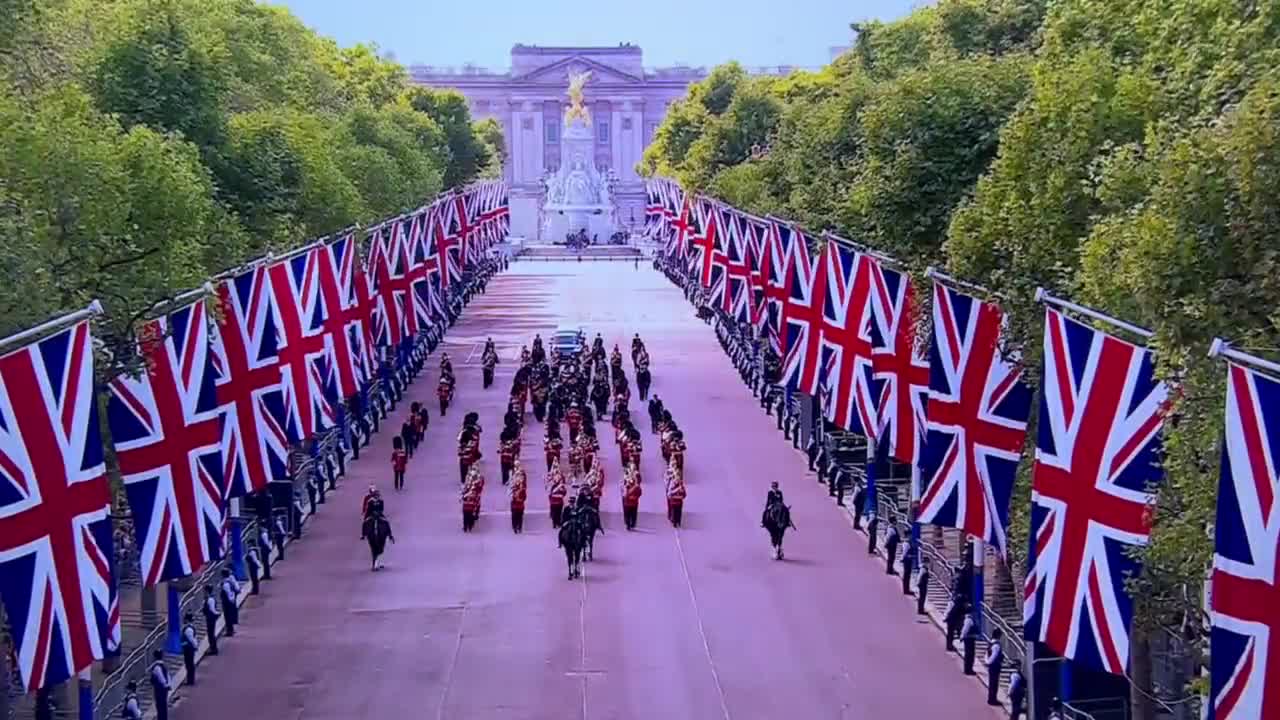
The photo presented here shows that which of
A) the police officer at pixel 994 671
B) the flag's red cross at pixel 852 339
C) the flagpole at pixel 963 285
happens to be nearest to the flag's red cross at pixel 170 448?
the flagpole at pixel 963 285

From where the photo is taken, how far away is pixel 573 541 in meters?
33.0

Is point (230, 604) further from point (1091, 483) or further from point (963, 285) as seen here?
point (1091, 483)

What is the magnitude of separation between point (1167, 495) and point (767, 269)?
30.8m

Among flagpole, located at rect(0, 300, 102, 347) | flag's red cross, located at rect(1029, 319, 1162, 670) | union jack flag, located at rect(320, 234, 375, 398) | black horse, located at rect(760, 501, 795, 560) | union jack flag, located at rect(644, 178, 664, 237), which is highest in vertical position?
flagpole, located at rect(0, 300, 102, 347)

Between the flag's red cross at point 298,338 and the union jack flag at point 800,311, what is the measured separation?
8664 mm

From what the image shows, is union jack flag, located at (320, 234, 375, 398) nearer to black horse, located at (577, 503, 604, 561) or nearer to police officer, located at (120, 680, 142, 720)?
black horse, located at (577, 503, 604, 561)

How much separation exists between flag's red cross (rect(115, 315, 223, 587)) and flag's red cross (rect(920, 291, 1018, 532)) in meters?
8.69

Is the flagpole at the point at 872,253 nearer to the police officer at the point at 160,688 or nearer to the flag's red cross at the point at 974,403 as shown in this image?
the flag's red cross at the point at 974,403

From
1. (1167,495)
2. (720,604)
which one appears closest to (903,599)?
(720,604)

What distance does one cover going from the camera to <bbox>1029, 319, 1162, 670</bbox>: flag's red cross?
56.9 feet

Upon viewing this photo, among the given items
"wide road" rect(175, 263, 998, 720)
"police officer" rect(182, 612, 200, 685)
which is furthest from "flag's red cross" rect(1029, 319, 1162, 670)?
"police officer" rect(182, 612, 200, 685)

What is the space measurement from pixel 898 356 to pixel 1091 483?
1358 cm

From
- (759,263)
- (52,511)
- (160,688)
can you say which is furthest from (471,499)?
(52,511)

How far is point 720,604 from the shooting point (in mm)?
31344
